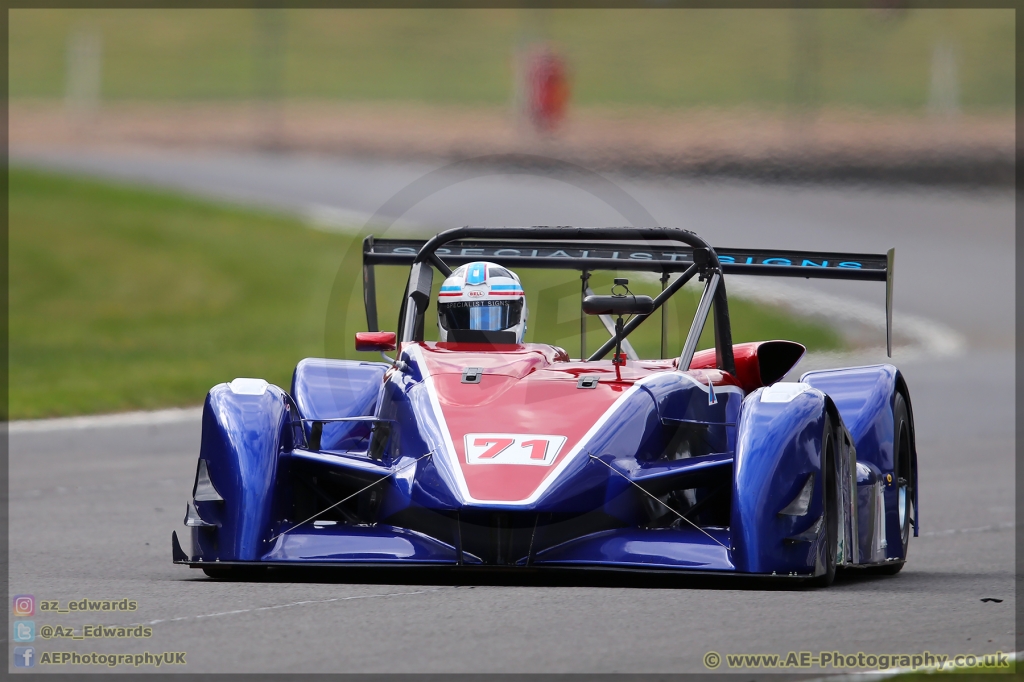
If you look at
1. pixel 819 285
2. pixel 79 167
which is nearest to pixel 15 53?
pixel 79 167

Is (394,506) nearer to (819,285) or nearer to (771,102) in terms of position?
(771,102)

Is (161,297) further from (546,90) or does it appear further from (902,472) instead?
(902,472)

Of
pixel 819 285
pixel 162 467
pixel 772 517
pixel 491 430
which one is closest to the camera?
pixel 772 517

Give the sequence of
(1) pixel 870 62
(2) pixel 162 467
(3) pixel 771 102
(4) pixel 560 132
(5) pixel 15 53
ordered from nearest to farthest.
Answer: (2) pixel 162 467
(3) pixel 771 102
(4) pixel 560 132
(1) pixel 870 62
(5) pixel 15 53

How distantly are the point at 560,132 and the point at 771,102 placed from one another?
10503mm

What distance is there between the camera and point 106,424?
15797 millimetres

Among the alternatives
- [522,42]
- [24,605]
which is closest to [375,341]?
[24,605]

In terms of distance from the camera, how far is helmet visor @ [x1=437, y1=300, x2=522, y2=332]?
8.09m

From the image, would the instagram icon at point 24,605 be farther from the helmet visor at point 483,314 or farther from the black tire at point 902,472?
the black tire at point 902,472

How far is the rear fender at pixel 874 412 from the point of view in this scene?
829 cm

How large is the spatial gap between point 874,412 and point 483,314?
214 cm

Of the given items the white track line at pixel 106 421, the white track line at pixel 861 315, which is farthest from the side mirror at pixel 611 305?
the white track line at pixel 861 315

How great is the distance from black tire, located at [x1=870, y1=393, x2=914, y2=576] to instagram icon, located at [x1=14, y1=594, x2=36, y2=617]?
13.7ft

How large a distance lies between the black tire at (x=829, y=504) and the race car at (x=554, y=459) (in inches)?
0.5
